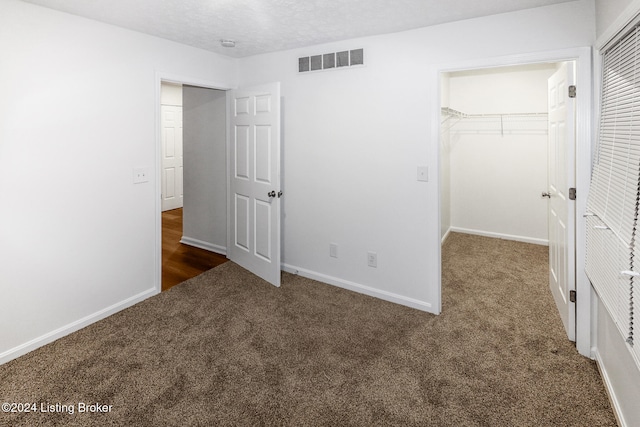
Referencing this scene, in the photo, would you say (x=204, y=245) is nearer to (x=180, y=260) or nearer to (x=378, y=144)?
(x=180, y=260)

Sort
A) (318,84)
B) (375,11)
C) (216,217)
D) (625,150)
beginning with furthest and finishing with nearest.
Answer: (216,217) → (318,84) → (375,11) → (625,150)

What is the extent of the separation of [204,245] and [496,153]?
14.4 feet

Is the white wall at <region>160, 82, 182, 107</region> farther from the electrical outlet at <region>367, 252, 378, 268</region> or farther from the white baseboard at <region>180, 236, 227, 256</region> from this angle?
the electrical outlet at <region>367, 252, 378, 268</region>

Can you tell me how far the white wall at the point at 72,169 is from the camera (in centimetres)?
A: 225

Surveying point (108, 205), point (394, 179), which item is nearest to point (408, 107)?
point (394, 179)

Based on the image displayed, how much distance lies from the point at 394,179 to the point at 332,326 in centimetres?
133

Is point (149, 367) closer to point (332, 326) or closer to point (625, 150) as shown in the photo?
point (332, 326)

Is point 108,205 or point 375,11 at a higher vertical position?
point 375,11

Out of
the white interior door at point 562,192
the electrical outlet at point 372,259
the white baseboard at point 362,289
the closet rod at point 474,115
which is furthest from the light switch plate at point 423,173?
the closet rod at point 474,115

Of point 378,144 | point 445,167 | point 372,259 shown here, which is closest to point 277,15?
point 378,144

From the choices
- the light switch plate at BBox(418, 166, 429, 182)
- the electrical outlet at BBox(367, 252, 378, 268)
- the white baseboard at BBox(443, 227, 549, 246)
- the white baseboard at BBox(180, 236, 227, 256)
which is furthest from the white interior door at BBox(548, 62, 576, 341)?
the white baseboard at BBox(180, 236, 227, 256)

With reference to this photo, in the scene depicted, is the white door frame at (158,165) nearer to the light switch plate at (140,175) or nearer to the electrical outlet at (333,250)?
the light switch plate at (140,175)

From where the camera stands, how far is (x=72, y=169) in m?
2.54

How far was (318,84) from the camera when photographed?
3.34 meters
